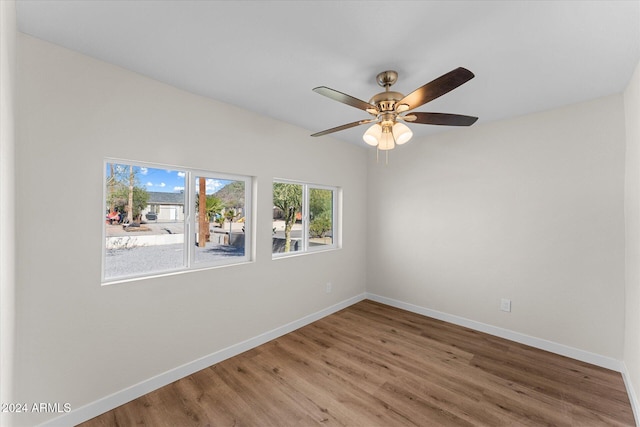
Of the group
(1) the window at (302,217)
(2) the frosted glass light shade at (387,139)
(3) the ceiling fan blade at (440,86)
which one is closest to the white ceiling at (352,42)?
(3) the ceiling fan blade at (440,86)

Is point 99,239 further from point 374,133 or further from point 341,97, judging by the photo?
point 374,133

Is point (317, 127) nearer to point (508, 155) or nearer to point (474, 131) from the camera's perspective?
point (474, 131)

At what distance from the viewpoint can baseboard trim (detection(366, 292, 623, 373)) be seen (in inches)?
97.6

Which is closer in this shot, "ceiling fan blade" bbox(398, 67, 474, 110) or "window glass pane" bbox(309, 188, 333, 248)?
"ceiling fan blade" bbox(398, 67, 474, 110)

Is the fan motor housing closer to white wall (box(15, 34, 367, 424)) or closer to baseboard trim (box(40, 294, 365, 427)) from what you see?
white wall (box(15, 34, 367, 424))

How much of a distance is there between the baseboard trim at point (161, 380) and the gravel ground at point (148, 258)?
83 centimetres

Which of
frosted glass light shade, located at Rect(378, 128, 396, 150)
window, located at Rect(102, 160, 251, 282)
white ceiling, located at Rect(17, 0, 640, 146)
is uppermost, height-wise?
white ceiling, located at Rect(17, 0, 640, 146)

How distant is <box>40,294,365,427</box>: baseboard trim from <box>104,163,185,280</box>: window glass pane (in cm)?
82

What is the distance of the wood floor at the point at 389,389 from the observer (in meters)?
1.88

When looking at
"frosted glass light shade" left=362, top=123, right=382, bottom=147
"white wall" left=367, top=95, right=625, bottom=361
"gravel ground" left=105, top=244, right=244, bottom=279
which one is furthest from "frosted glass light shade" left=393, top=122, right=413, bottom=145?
"gravel ground" left=105, top=244, right=244, bottom=279

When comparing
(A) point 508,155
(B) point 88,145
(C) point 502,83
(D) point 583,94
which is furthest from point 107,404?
(D) point 583,94

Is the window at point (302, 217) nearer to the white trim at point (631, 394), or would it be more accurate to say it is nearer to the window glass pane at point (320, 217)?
the window glass pane at point (320, 217)

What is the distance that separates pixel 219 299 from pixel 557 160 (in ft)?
11.5

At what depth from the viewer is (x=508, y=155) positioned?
118 inches
